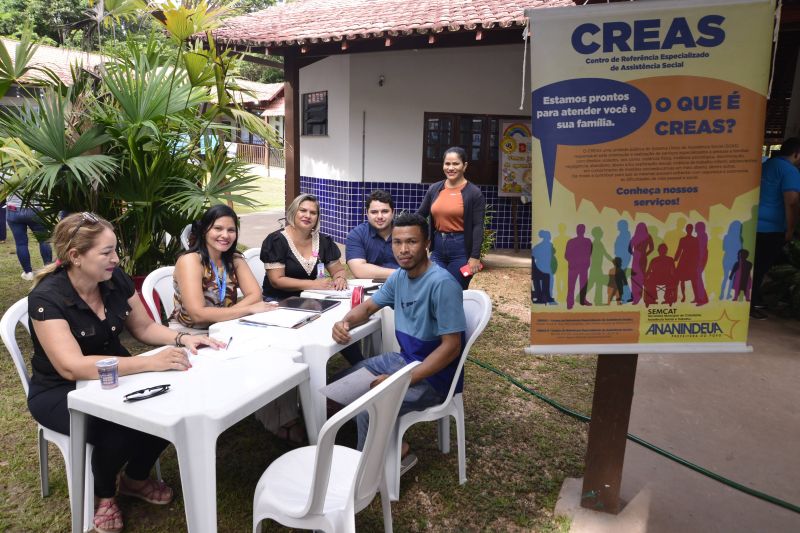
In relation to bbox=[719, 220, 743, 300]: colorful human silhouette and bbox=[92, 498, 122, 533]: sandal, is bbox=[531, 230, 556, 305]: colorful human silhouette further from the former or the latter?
bbox=[92, 498, 122, 533]: sandal

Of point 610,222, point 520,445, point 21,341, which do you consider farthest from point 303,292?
point 21,341

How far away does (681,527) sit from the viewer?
95.3 inches

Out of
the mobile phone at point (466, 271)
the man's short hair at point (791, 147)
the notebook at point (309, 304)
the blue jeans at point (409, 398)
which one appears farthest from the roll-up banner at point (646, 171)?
the man's short hair at point (791, 147)

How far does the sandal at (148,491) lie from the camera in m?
2.49

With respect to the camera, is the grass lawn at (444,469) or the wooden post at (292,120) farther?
the wooden post at (292,120)

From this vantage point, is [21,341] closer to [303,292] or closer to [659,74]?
[303,292]

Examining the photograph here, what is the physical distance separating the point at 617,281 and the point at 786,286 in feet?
15.4

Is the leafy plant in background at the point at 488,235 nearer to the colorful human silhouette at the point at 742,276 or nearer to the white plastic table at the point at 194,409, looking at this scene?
the colorful human silhouette at the point at 742,276

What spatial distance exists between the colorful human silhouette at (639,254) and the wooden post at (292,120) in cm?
677

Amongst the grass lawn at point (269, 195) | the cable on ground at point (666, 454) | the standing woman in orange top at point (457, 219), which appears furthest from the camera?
the grass lawn at point (269, 195)

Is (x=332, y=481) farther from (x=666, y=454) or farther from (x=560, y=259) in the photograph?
(x=666, y=454)

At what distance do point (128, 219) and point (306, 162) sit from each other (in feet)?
17.0

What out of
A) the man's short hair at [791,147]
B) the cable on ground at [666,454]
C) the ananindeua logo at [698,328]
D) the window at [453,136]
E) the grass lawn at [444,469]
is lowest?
the grass lawn at [444,469]

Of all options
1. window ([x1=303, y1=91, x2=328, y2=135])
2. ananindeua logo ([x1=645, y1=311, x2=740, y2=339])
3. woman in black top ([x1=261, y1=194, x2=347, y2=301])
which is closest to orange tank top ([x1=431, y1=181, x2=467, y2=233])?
woman in black top ([x1=261, y1=194, x2=347, y2=301])
